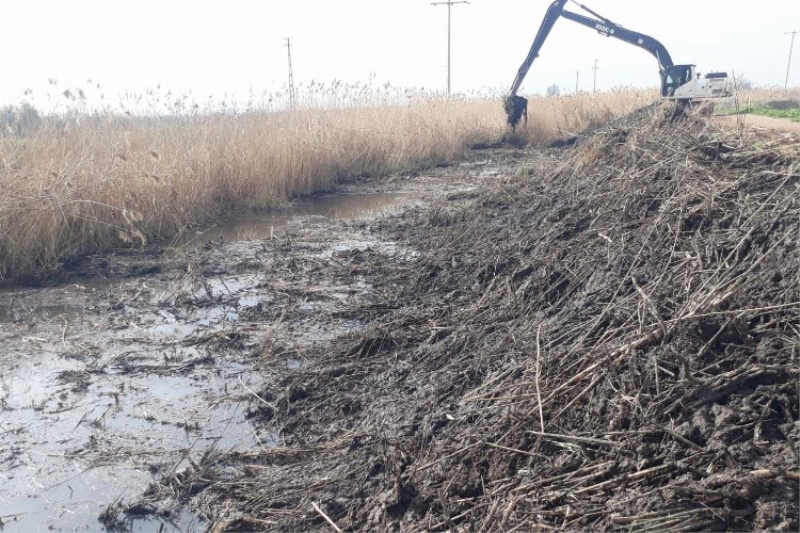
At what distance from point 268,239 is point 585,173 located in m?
4.16

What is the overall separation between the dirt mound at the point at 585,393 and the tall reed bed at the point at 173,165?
402 cm

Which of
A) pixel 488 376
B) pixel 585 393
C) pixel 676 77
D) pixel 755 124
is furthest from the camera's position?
pixel 676 77

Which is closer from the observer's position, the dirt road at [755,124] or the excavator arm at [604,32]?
the dirt road at [755,124]

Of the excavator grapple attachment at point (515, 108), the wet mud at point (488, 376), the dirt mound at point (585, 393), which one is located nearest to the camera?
the dirt mound at point (585, 393)

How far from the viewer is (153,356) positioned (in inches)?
209

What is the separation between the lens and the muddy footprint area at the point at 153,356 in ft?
12.0

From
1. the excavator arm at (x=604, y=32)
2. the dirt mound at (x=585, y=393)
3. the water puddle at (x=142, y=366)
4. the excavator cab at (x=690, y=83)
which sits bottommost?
the water puddle at (x=142, y=366)

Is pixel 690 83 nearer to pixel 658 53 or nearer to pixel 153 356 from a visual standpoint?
pixel 658 53

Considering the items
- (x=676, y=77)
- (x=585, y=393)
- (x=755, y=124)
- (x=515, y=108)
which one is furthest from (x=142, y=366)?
(x=515, y=108)

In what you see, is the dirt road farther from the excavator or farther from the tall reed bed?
the tall reed bed

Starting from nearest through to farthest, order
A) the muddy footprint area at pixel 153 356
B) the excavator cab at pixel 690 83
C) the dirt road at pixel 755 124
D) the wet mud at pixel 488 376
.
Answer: the wet mud at pixel 488 376 < the muddy footprint area at pixel 153 356 < the dirt road at pixel 755 124 < the excavator cab at pixel 690 83

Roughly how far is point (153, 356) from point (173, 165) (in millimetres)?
4840

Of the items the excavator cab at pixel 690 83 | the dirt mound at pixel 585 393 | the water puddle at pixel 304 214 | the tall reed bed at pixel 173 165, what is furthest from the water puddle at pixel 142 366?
the excavator cab at pixel 690 83

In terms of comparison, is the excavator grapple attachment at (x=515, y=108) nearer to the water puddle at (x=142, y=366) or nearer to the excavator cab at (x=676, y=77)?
the excavator cab at (x=676, y=77)
